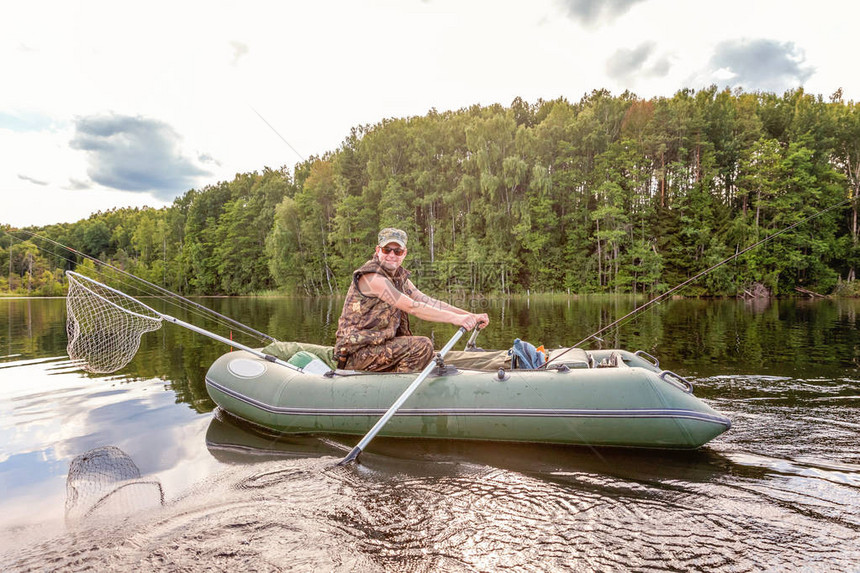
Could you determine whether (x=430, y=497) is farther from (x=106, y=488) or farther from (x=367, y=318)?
(x=106, y=488)

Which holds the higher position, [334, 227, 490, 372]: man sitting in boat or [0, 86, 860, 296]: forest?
[0, 86, 860, 296]: forest

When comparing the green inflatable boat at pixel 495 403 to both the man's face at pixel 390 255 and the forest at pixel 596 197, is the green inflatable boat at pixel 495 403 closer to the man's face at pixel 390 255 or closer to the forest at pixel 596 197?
the man's face at pixel 390 255

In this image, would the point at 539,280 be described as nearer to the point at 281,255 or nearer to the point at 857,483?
the point at 281,255

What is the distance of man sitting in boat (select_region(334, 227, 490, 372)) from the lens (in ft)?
14.4

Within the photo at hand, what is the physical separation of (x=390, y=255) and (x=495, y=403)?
69.7 inches

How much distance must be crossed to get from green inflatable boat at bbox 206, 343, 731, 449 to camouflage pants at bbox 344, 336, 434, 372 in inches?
6.3

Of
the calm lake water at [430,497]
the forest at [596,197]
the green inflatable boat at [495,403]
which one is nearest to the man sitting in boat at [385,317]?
the green inflatable boat at [495,403]

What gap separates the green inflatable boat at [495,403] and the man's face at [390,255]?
1107 millimetres

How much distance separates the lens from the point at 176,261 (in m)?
53.7

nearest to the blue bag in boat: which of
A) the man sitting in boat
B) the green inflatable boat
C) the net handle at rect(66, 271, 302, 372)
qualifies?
the green inflatable boat

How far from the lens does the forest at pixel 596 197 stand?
27.6 metres

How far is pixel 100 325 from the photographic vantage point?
16.3 ft

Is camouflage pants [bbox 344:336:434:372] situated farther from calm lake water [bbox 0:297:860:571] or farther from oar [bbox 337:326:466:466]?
calm lake water [bbox 0:297:860:571]

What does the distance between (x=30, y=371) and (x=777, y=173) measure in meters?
36.2
